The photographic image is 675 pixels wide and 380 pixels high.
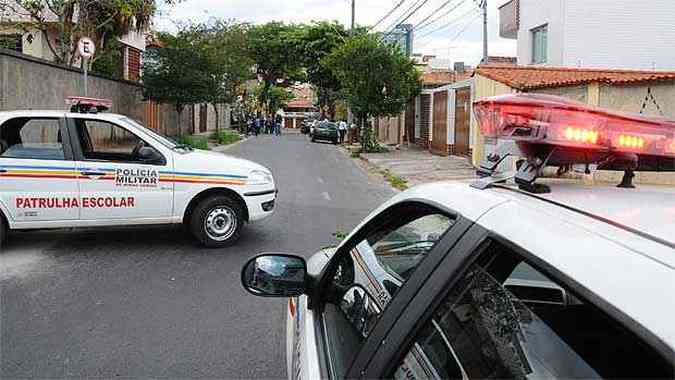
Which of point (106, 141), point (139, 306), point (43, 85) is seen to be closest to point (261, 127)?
point (43, 85)

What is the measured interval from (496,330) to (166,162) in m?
6.70

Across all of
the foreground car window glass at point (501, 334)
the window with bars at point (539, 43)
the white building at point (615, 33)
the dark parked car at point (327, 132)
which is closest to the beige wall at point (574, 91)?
the white building at point (615, 33)

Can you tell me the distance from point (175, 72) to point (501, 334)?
26.6 meters

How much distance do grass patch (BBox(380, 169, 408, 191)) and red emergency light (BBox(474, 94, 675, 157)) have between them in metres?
13.2

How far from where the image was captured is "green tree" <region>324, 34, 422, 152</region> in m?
27.4

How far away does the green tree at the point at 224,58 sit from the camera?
2823cm

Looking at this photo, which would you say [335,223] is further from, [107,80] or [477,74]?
[107,80]

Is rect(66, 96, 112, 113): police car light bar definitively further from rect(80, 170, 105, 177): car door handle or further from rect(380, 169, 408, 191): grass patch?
rect(380, 169, 408, 191): grass patch

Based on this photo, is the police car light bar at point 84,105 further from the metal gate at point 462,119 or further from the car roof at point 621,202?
the metal gate at point 462,119

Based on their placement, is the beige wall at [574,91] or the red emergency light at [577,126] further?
the beige wall at [574,91]

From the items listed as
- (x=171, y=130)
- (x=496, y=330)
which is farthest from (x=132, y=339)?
(x=171, y=130)

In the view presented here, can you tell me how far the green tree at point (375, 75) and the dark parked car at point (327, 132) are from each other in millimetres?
10846

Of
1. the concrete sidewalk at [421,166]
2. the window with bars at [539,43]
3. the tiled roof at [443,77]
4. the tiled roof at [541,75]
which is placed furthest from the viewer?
the tiled roof at [443,77]

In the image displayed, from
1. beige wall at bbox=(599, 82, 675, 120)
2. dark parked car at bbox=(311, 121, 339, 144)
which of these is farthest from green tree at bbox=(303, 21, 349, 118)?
beige wall at bbox=(599, 82, 675, 120)
